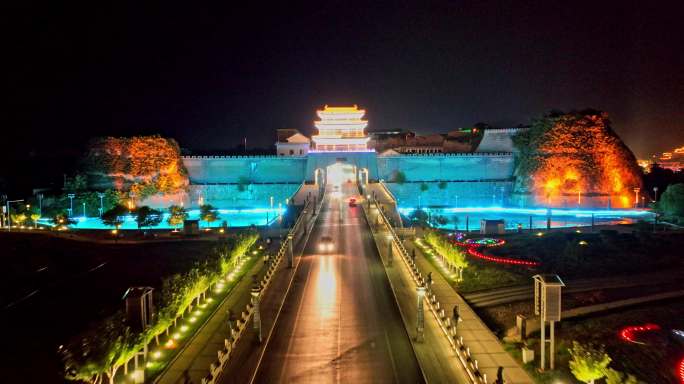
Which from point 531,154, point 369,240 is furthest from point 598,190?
point 369,240

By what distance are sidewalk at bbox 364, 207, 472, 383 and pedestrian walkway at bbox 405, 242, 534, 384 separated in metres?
0.59

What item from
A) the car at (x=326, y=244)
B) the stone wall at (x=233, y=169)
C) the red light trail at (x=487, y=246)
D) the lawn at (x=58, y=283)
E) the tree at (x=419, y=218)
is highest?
the stone wall at (x=233, y=169)

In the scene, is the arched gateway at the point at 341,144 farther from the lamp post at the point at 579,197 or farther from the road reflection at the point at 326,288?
the road reflection at the point at 326,288

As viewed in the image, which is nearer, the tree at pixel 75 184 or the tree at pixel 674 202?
the tree at pixel 674 202

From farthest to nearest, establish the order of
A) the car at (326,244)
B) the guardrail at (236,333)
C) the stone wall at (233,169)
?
the stone wall at (233,169), the car at (326,244), the guardrail at (236,333)

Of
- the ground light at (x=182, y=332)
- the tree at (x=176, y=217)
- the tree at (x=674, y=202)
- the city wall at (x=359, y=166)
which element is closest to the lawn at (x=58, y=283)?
the ground light at (x=182, y=332)

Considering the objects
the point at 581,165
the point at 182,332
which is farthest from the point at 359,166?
the point at 182,332

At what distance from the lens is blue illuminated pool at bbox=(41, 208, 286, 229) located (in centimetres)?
4209

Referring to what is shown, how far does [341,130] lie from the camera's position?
59219 millimetres

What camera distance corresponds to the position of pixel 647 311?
50.7ft

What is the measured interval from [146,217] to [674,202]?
136 ft

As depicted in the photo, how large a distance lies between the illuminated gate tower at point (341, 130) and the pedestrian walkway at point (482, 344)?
40754 mm

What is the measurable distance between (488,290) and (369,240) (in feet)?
32.6

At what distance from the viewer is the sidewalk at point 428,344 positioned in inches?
452
